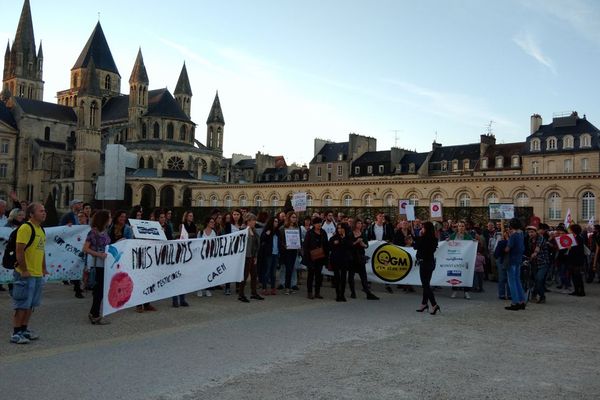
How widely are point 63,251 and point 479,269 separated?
11.2m

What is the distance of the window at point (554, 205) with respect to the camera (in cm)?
4995

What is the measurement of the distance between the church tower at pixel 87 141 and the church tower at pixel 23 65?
87.7 ft

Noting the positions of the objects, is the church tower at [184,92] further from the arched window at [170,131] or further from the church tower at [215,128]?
the arched window at [170,131]

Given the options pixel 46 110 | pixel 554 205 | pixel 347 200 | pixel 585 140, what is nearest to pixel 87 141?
pixel 46 110

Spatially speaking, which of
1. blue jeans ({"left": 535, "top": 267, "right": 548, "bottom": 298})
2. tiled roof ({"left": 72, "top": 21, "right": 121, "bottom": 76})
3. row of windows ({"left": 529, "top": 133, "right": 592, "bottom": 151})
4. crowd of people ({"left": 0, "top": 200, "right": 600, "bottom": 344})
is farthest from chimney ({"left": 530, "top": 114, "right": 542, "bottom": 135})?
tiled roof ({"left": 72, "top": 21, "right": 121, "bottom": 76})

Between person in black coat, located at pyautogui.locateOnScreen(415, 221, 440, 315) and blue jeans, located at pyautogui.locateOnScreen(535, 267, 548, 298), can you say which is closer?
person in black coat, located at pyautogui.locateOnScreen(415, 221, 440, 315)

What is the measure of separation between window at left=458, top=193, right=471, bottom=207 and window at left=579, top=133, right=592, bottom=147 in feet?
64.8

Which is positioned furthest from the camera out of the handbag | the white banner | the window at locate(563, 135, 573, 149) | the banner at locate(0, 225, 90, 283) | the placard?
the window at locate(563, 135, 573, 149)

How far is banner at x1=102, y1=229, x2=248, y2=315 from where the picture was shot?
10078 mm

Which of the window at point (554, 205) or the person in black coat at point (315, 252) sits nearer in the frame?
the person in black coat at point (315, 252)

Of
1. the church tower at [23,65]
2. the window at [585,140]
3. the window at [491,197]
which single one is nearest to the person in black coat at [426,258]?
the window at [491,197]

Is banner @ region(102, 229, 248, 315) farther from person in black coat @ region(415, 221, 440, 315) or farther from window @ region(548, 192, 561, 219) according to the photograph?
window @ region(548, 192, 561, 219)

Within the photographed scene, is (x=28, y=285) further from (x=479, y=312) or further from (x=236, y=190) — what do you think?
(x=236, y=190)

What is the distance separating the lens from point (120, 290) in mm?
10180
